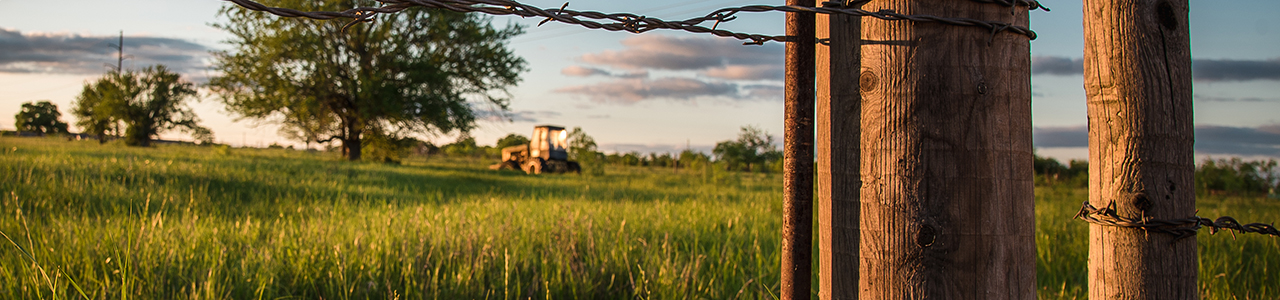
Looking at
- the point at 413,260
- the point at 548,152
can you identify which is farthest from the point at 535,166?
the point at 413,260

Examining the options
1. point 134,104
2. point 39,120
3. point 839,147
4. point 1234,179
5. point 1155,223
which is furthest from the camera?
point 39,120

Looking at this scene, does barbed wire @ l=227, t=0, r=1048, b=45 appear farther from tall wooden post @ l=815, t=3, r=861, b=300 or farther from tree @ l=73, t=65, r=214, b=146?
tree @ l=73, t=65, r=214, b=146

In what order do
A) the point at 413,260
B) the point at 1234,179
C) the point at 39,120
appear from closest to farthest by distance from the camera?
the point at 413,260
the point at 1234,179
the point at 39,120

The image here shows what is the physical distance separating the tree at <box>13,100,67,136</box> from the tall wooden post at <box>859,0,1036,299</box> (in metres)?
84.1

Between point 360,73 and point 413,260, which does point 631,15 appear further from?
point 360,73

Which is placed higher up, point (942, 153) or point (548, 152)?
point (548, 152)

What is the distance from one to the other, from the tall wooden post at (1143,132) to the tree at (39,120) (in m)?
84.4

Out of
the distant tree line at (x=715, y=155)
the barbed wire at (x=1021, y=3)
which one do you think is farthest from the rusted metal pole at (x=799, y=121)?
the distant tree line at (x=715, y=155)

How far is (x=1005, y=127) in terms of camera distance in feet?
4.29

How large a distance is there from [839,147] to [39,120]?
87288mm

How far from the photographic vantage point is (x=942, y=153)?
4.17 ft

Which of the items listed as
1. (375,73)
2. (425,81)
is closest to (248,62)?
(375,73)

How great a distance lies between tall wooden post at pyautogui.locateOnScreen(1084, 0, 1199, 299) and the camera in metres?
1.46

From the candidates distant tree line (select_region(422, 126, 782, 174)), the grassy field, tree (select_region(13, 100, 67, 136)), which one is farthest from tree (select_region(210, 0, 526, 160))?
tree (select_region(13, 100, 67, 136))
